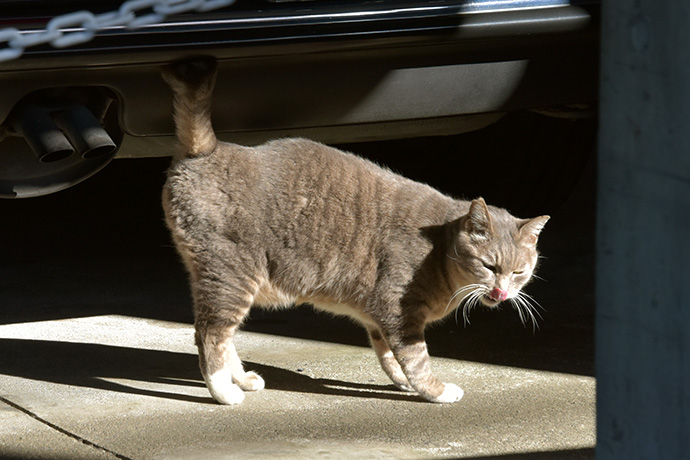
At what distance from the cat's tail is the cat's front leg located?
92cm

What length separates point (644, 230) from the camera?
160 cm

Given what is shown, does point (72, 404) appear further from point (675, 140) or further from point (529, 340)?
point (675, 140)

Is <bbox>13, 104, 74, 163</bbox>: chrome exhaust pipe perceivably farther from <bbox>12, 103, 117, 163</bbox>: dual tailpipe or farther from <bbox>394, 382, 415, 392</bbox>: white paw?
<bbox>394, 382, 415, 392</bbox>: white paw

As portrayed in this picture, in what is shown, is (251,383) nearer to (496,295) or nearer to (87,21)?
(496,295)

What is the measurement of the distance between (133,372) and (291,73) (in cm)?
128


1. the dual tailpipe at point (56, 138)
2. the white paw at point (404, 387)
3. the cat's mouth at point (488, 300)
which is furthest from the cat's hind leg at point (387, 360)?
the dual tailpipe at point (56, 138)

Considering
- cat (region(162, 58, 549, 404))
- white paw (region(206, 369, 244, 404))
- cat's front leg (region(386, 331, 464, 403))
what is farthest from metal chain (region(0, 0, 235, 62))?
cat's front leg (region(386, 331, 464, 403))

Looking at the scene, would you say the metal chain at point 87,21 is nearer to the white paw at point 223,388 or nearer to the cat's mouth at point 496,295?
the white paw at point 223,388

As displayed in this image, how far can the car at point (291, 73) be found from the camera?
2916mm

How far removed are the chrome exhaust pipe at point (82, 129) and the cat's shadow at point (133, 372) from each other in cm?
93

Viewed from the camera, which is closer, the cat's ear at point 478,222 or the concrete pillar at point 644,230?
the concrete pillar at point 644,230

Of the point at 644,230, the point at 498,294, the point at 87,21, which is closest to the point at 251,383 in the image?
the point at 498,294

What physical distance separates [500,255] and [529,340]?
59 centimetres

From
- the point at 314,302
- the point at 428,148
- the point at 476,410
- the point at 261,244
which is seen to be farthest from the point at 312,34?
the point at 428,148
